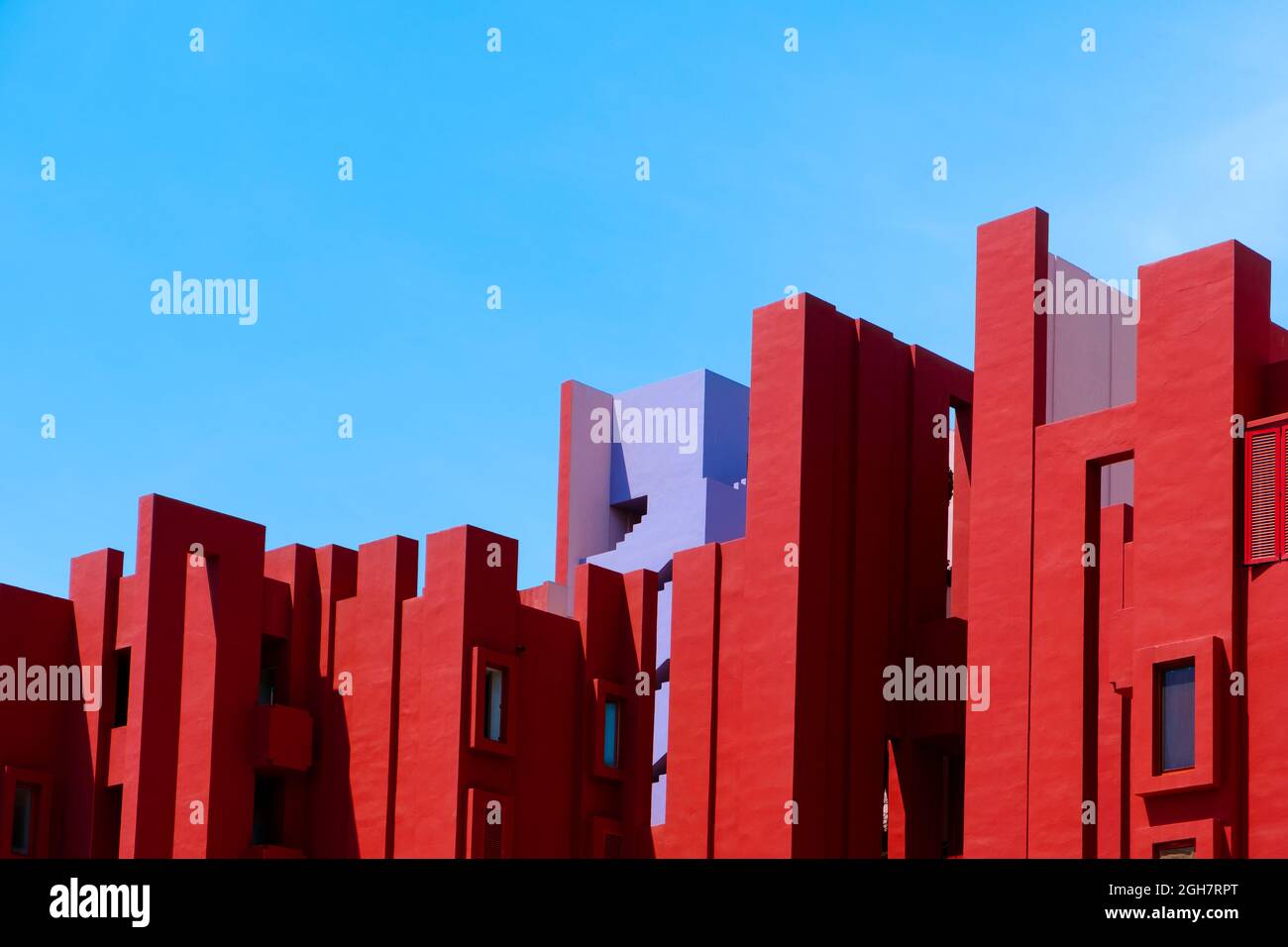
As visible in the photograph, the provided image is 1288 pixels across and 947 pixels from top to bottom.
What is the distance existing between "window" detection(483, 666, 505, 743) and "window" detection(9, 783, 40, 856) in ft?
24.2

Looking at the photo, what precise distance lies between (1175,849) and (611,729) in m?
12.6

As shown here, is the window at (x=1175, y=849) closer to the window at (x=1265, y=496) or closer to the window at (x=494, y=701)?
the window at (x=1265, y=496)

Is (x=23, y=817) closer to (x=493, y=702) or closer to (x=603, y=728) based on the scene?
(x=493, y=702)

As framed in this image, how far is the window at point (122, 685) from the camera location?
3584 centimetres

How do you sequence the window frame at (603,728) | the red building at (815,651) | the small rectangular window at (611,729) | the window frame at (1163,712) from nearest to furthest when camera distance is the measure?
the window frame at (1163,712) < the red building at (815,651) < the window frame at (603,728) < the small rectangular window at (611,729)

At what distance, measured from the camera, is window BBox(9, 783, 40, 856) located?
34344 mm

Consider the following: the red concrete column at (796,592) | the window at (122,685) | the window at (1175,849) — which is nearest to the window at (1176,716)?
the window at (1175,849)

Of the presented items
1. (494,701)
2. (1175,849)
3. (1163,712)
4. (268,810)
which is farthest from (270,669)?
(1175,849)

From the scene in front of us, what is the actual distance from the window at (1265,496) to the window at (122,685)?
18561 mm

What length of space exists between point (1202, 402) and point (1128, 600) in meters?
Answer: 3.28
